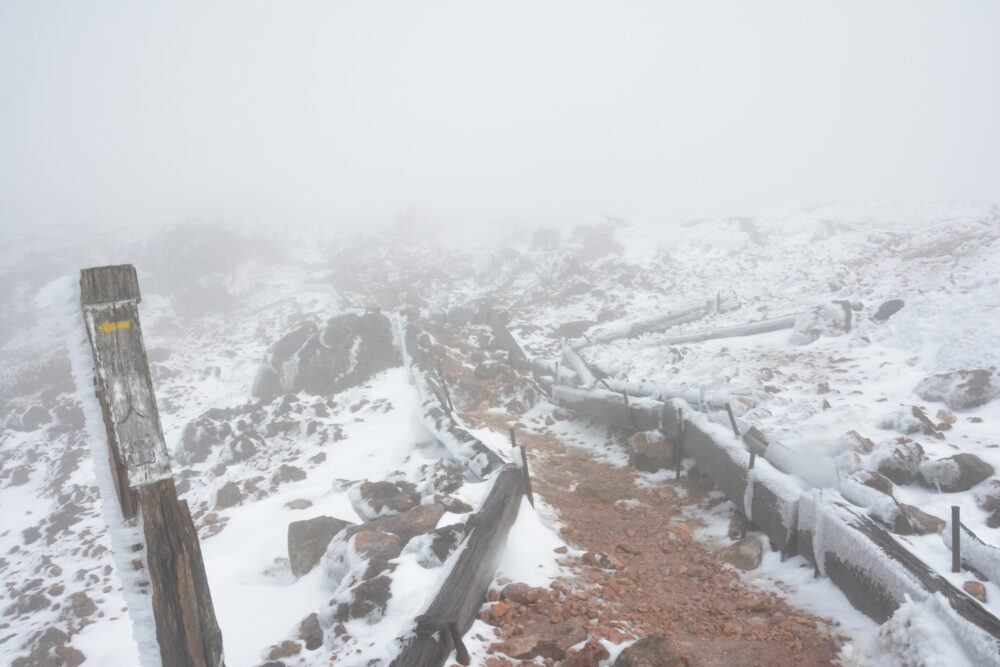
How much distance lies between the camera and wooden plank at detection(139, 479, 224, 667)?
228 centimetres

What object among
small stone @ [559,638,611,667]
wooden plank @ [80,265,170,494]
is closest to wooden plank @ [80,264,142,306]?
wooden plank @ [80,265,170,494]

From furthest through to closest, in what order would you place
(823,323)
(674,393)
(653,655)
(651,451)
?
1. (823,323)
2. (674,393)
3. (651,451)
4. (653,655)

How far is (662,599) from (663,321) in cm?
1450

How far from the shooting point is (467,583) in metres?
3.49

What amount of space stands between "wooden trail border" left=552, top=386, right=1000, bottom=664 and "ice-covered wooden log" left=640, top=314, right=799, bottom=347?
8360 millimetres

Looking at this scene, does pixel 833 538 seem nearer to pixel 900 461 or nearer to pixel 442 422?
pixel 900 461

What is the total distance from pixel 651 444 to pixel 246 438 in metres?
8.18

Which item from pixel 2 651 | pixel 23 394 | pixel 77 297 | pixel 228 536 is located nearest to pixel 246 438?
pixel 228 536

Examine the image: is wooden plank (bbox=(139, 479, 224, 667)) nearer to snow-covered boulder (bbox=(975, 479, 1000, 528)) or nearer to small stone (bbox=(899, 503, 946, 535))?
small stone (bbox=(899, 503, 946, 535))

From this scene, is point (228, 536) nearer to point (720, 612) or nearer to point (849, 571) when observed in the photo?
point (720, 612)

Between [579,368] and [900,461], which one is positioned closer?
[900,461]

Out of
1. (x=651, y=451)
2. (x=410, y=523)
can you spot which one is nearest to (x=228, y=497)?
(x=410, y=523)

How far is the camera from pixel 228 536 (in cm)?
708

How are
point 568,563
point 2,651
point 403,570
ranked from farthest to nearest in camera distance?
1. point 2,651
2. point 568,563
3. point 403,570
